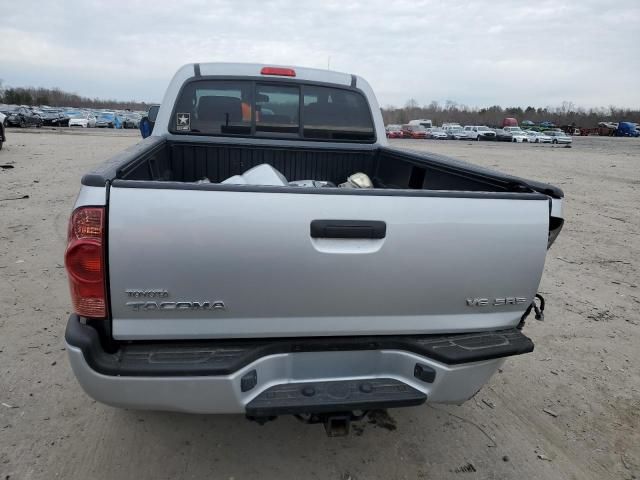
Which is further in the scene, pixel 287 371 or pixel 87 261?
pixel 287 371

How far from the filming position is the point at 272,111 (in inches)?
167

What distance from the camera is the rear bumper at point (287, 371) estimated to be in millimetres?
1900

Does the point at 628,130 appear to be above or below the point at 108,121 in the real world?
above

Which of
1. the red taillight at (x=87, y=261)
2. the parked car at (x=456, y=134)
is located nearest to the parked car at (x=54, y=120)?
the parked car at (x=456, y=134)

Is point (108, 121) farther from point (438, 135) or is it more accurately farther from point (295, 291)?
point (295, 291)

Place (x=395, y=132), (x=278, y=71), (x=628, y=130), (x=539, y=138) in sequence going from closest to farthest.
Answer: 1. (x=278, y=71)
2. (x=539, y=138)
3. (x=395, y=132)
4. (x=628, y=130)

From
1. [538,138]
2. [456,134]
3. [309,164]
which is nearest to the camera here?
[309,164]

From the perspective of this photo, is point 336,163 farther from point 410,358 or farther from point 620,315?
point 620,315

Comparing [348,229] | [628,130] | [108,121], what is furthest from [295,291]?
[628,130]

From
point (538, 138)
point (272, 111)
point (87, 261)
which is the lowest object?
point (87, 261)

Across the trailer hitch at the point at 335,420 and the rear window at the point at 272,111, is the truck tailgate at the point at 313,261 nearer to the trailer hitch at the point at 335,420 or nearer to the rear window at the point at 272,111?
the trailer hitch at the point at 335,420

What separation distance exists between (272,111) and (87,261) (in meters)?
2.78

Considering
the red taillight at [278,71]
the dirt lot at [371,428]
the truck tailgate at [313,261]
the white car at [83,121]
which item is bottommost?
the dirt lot at [371,428]

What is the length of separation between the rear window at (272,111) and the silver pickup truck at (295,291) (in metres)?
1.90
